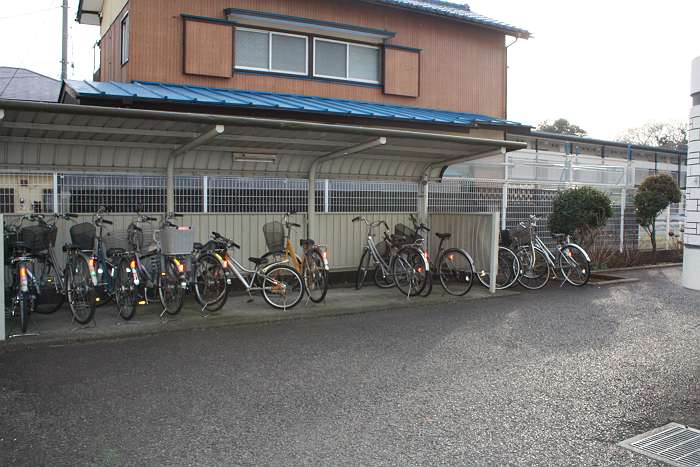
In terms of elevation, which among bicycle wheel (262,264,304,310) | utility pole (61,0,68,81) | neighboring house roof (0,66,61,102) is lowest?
bicycle wheel (262,264,304,310)

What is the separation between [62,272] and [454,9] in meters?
12.1

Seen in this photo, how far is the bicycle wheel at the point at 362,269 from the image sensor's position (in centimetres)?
972

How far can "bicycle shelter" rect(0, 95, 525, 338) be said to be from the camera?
686 centimetres

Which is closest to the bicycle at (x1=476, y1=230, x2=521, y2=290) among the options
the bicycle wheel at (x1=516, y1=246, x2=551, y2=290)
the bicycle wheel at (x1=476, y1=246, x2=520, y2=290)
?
the bicycle wheel at (x1=476, y1=246, x2=520, y2=290)

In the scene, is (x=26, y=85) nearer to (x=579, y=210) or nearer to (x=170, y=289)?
(x=170, y=289)

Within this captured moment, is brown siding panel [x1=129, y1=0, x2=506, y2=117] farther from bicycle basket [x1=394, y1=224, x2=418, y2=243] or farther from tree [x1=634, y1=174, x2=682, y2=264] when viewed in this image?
bicycle basket [x1=394, y1=224, x2=418, y2=243]

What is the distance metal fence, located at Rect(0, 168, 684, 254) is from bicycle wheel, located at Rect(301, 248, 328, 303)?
152 cm

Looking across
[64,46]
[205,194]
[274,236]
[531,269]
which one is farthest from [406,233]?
[64,46]

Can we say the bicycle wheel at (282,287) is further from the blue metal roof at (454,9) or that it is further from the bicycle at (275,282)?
the blue metal roof at (454,9)

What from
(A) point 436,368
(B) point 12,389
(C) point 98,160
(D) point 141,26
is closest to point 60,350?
(B) point 12,389

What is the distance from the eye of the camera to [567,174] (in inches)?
555

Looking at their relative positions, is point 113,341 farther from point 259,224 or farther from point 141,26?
point 141,26

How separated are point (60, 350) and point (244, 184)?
13.6 feet

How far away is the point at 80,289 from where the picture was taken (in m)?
6.85
